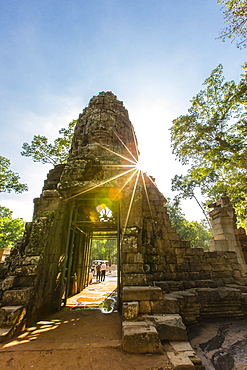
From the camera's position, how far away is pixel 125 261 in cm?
464

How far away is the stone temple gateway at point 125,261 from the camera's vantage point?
3607 millimetres

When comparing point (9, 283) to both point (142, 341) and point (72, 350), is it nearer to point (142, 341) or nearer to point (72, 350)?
point (72, 350)

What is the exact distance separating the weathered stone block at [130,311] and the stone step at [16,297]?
7.59 feet

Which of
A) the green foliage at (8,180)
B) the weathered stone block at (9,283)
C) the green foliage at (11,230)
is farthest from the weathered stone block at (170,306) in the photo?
the green foliage at (11,230)

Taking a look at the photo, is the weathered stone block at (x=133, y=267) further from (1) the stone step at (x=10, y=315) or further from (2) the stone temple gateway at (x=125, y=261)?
(1) the stone step at (x=10, y=315)

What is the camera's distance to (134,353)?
A: 108 inches

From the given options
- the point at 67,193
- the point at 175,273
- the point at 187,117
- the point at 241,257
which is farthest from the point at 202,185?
the point at 67,193

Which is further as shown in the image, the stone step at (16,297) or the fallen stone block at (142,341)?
the stone step at (16,297)

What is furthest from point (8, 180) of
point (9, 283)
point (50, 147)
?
point (9, 283)

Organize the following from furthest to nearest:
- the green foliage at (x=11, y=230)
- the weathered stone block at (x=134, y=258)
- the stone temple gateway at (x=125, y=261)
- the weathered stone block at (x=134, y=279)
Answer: the green foliage at (x=11, y=230), the weathered stone block at (x=134, y=258), the weathered stone block at (x=134, y=279), the stone temple gateway at (x=125, y=261)

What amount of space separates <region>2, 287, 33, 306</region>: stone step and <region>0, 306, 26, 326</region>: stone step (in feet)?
0.66

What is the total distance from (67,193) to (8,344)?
12.8 feet

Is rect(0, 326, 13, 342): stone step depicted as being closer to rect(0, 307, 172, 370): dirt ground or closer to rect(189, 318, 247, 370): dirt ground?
rect(0, 307, 172, 370): dirt ground

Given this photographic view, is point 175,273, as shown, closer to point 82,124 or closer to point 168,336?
point 168,336
